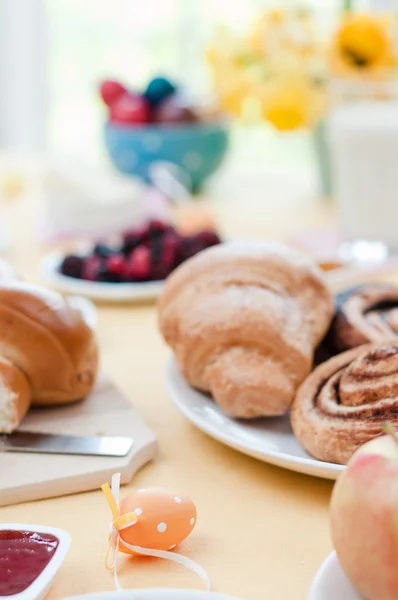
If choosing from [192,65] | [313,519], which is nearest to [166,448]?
[313,519]

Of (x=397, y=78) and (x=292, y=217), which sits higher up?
(x=397, y=78)

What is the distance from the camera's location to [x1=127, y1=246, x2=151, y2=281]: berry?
1367mm

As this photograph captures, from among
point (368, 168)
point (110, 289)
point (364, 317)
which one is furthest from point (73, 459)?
point (368, 168)

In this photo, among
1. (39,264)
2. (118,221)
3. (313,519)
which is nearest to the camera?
(313,519)

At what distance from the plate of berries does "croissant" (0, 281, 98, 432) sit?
402mm

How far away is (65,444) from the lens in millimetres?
826

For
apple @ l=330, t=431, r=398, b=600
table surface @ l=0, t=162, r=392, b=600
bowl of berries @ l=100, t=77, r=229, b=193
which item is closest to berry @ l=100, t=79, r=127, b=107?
bowl of berries @ l=100, t=77, r=229, b=193

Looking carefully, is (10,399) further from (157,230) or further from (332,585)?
(157,230)

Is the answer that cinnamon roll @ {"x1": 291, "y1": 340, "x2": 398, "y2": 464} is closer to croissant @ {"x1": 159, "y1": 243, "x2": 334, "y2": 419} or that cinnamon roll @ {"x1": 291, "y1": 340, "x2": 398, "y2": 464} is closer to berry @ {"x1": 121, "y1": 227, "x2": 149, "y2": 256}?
croissant @ {"x1": 159, "y1": 243, "x2": 334, "y2": 419}

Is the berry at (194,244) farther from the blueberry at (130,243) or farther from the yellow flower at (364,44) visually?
the yellow flower at (364,44)

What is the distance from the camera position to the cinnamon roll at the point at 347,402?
743 millimetres

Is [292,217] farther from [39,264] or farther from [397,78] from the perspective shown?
[39,264]

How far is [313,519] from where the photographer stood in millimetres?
724

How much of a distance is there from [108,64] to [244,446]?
3.18m
